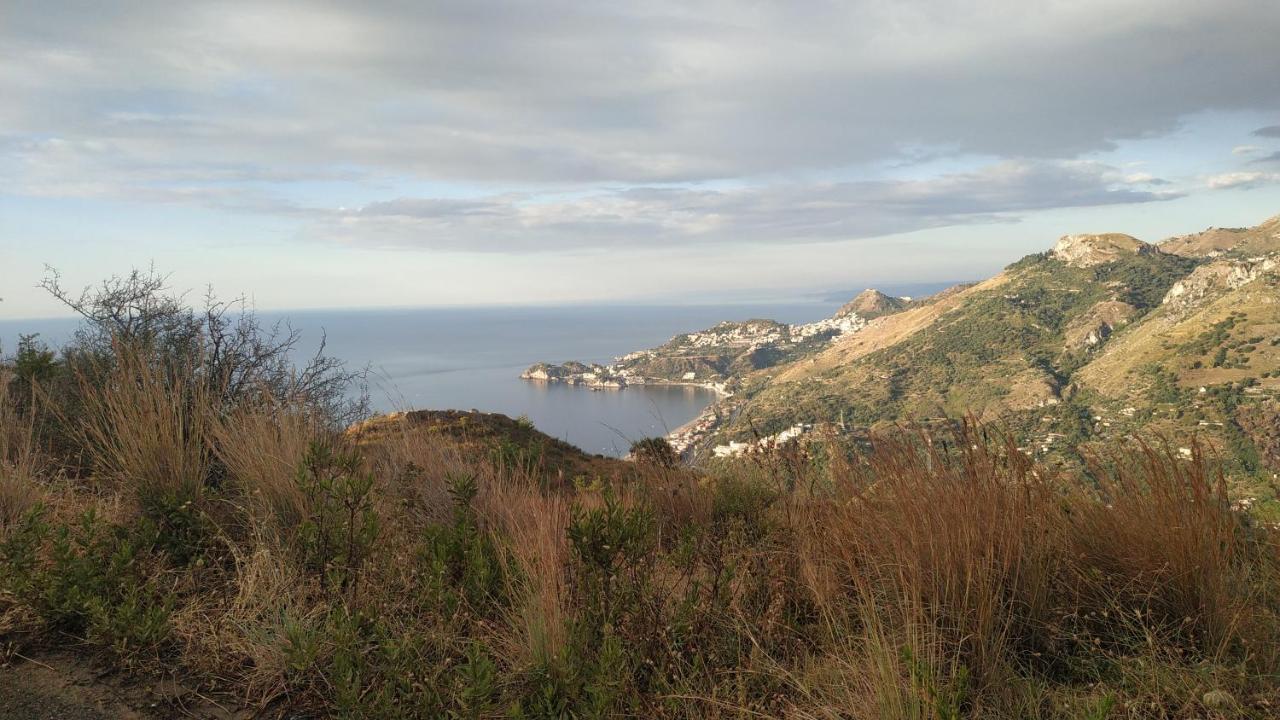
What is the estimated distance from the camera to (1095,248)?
385 feet

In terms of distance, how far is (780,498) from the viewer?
155 inches

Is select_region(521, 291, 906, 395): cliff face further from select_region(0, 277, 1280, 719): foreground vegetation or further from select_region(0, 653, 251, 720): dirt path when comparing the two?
select_region(0, 653, 251, 720): dirt path

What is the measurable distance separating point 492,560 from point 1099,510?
2.77 m

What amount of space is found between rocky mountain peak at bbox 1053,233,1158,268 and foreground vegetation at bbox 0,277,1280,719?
132 metres

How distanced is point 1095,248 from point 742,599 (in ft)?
465

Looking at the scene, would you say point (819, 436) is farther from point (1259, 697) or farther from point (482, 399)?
point (482, 399)

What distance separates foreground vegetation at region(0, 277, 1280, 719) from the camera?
7.31 feet

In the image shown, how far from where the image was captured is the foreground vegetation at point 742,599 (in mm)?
2229

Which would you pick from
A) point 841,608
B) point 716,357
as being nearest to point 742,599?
point 841,608

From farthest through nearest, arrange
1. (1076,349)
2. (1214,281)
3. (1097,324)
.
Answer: (1097,324) → (1214,281) → (1076,349)

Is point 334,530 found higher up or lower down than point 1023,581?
higher up

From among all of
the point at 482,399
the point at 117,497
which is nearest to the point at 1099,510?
the point at 117,497

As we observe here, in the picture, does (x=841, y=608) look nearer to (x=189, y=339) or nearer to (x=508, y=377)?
(x=189, y=339)

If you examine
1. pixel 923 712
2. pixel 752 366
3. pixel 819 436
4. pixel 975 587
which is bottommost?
pixel 752 366
